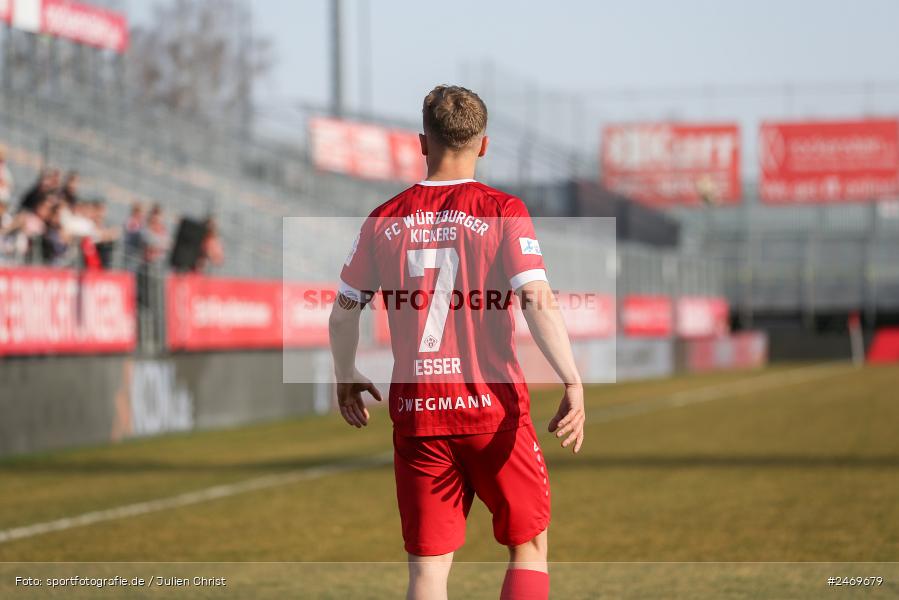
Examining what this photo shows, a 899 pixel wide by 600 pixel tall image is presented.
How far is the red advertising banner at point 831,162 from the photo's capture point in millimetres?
51656

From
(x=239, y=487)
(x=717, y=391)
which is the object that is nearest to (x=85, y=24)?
(x=717, y=391)

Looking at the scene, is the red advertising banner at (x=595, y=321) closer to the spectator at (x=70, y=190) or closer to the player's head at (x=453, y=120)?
the spectator at (x=70, y=190)

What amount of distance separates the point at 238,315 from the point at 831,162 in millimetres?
37313

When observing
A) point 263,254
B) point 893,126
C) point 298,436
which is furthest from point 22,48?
point 893,126

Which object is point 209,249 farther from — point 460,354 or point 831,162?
point 831,162

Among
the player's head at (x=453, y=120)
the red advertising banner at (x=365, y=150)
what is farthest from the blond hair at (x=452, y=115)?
the red advertising banner at (x=365, y=150)

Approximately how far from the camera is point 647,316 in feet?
123

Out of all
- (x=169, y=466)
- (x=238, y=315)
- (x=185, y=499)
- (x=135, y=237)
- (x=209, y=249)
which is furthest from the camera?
(x=209, y=249)

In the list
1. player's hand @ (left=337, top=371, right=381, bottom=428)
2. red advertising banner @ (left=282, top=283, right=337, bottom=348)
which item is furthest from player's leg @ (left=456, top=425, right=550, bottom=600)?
red advertising banner @ (left=282, top=283, right=337, bottom=348)

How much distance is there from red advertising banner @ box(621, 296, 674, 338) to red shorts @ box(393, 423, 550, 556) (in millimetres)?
31127

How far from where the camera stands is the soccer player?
425cm

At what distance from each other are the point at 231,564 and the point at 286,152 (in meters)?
26.3

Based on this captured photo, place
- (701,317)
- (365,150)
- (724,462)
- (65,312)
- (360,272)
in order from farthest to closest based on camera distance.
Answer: (701,317), (365,150), (65,312), (724,462), (360,272)

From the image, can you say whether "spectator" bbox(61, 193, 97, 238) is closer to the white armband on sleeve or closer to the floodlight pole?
the white armband on sleeve
